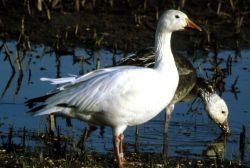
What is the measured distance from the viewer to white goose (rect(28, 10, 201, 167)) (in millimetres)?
7957

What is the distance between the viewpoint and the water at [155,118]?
9227 mm

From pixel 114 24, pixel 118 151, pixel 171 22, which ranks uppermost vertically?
pixel 171 22

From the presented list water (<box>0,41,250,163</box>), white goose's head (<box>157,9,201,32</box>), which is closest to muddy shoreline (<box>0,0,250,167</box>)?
water (<box>0,41,250,163</box>)

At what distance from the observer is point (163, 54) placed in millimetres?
8391

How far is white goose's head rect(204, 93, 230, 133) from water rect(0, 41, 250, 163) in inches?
4.1

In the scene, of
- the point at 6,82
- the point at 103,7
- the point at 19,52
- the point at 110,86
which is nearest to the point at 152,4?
the point at 103,7

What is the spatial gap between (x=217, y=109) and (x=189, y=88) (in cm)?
43

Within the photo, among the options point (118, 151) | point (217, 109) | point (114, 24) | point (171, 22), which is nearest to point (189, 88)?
point (217, 109)

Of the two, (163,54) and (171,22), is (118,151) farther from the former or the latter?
(171,22)

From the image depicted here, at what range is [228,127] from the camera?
10.2 meters

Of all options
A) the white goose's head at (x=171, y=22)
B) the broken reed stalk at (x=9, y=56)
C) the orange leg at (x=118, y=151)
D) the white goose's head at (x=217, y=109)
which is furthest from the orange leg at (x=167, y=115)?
the broken reed stalk at (x=9, y=56)

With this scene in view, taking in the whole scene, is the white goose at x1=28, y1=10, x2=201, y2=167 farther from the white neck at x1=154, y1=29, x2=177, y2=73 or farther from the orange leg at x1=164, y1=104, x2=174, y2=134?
the orange leg at x1=164, y1=104, x2=174, y2=134

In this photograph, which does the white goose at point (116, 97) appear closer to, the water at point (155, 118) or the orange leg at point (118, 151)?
the orange leg at point (118, 151)

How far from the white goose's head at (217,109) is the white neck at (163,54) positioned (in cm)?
195
